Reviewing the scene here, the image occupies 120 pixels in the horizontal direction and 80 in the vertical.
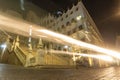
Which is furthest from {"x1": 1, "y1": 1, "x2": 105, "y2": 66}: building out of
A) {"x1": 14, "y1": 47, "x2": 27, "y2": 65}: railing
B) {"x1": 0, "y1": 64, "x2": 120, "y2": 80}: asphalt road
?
{"x1": 0, "y1": 64, "x2": 120, "y2": 80}: asphalt road

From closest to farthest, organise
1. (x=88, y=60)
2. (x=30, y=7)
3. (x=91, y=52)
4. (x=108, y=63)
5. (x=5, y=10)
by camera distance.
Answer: (x=88, y=60)
(x=91, y=52)
(x=108, y=63)
(x=5, y=10)
(x=30, y=7)

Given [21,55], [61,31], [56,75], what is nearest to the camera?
[56,75]

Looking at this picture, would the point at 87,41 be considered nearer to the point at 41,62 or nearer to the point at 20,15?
the point at 41,62

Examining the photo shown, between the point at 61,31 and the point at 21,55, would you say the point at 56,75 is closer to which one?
the point at 21,55

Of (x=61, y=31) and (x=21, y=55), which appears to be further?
(x=61, y=31)

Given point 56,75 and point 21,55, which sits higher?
point 21,55

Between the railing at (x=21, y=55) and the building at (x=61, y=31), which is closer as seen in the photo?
the railing at (x=21, y=55)

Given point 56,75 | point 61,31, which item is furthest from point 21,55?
point 61,31

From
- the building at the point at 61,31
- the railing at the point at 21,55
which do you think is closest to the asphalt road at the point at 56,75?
the building at the point at 61,31

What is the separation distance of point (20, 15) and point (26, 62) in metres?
25.0

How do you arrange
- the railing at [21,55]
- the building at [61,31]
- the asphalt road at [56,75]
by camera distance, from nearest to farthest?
1. the asphalt road at [56,75]
2. the railing at [21,55]
3. the building at [61,31]

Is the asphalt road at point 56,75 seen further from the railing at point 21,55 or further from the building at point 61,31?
the railing at point 21,55

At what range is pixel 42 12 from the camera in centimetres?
4559

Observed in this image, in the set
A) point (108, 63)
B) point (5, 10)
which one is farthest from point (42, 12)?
point (108, 63)
